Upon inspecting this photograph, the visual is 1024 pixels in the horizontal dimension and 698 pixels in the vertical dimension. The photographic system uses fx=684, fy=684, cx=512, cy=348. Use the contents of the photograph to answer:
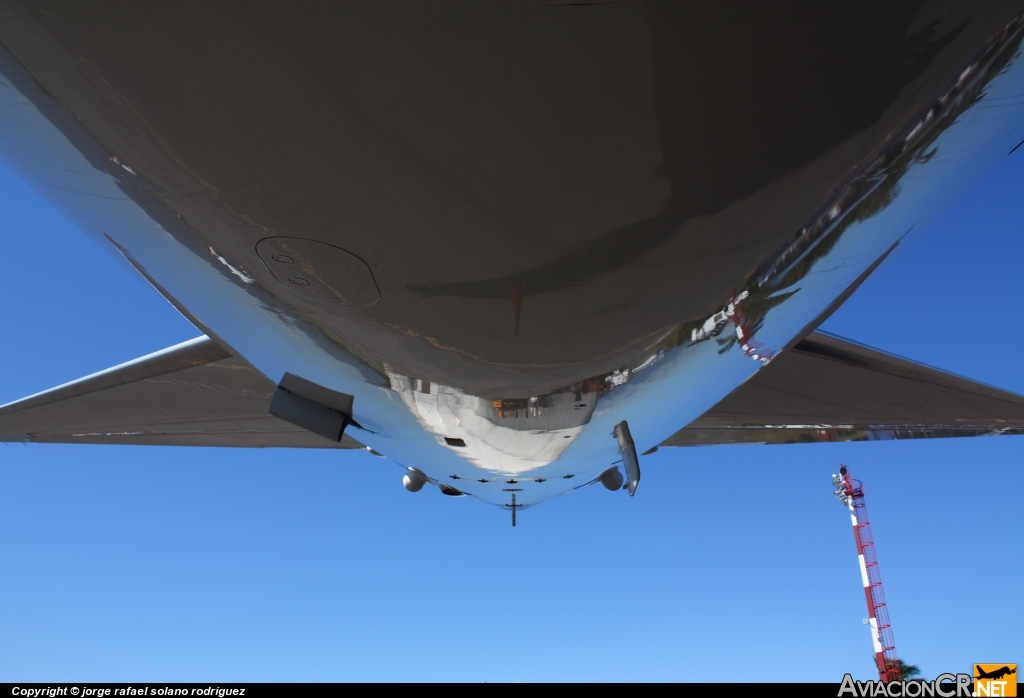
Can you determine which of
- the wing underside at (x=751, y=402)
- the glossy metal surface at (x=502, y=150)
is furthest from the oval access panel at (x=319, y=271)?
the wing underside at (x=751, y=402)

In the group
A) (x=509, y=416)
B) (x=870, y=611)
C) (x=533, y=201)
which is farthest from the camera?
(x=870, y=611)

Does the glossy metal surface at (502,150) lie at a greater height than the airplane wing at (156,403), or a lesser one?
lesser

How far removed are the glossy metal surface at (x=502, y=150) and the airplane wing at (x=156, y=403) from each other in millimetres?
3895

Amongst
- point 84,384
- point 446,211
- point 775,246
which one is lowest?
point 446,211

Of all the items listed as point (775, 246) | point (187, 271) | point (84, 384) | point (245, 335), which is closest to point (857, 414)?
point (775, 246)

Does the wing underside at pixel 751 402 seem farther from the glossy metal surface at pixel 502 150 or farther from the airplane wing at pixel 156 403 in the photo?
the glossy metal surface at pixel 502 150

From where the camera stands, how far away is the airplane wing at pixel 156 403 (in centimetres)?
656

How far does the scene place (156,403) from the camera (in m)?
7.21

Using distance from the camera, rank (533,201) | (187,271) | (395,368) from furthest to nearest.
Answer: (395,368), (187,271), (533,201)

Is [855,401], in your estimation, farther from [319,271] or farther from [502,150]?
[502,150]

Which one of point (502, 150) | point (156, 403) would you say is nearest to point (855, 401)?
point (502, 150)

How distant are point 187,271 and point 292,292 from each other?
1.60 ft

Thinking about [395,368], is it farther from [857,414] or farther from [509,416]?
[857,414]

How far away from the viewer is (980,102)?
191 cm
